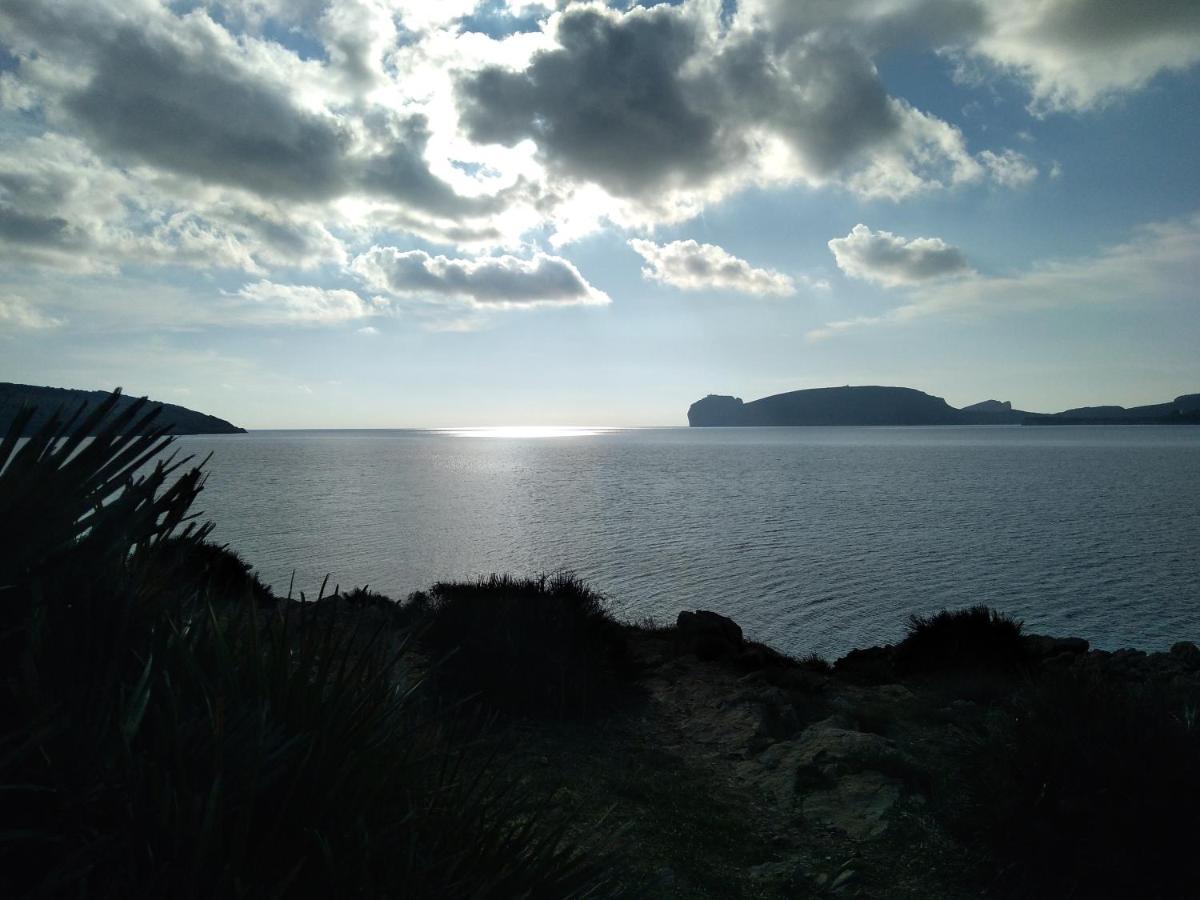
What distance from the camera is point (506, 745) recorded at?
308 inches

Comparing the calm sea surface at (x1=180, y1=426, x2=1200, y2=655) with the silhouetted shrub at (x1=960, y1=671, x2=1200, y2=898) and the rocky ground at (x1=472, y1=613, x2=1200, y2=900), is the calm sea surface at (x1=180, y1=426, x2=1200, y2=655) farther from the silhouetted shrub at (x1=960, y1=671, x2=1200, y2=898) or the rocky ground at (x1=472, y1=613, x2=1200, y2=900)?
the silhouetted shrub at (x1=960, y1=671, x2=1200, y2=898)

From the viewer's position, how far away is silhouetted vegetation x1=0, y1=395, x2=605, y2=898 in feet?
5.15

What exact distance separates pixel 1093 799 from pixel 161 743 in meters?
6.09

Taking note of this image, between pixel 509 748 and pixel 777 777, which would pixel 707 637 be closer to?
pixel 777 777

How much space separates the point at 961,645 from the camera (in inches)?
517

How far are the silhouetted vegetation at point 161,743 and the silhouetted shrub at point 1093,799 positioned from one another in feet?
14.9

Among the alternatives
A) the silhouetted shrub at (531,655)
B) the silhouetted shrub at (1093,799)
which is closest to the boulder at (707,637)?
the silhouetted shrub at (531,655)

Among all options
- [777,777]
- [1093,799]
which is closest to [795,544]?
[777,777]

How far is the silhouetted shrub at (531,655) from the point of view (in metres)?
9.05

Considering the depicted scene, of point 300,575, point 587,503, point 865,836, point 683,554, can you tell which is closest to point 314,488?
point 587,503

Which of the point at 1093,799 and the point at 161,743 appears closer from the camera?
the point at 161,743

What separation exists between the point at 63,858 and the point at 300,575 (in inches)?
1135

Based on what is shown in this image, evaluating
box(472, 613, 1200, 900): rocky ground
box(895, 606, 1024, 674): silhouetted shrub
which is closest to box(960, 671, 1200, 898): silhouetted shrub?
box(472, 613, 1200, 900): rocky ground

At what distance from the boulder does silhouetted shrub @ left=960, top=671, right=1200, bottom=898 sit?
296 inches
